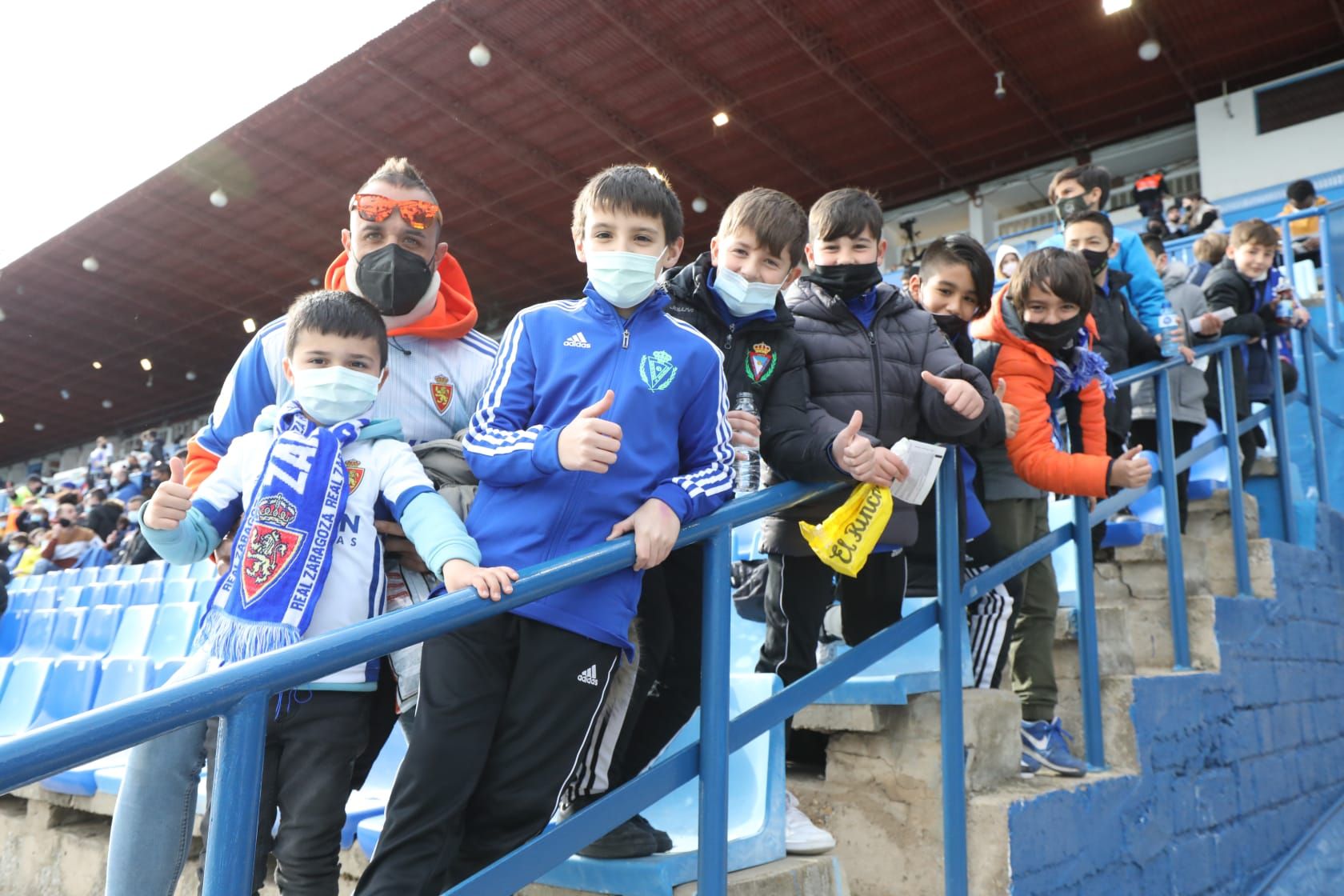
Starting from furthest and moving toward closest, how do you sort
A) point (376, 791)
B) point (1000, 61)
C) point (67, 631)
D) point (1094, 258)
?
point (1000, 61), point (67, 631), point (1094, 258), point (376, 791)

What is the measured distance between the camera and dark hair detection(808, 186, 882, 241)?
2.35 m

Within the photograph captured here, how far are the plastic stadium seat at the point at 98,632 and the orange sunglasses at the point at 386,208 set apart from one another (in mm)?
4498

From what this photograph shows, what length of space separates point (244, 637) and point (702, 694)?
735mm

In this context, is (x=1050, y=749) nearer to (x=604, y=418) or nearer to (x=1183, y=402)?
(x=604, y=418)

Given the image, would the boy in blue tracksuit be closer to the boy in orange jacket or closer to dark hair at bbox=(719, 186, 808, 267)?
dark hair at bbox=(719, 186, 808, 267)

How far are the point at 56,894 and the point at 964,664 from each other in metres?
2.82

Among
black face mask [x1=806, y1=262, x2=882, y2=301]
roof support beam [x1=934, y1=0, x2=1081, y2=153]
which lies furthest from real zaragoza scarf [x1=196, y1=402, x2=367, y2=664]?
roof support beam [x1=934, y1=0, x2=1081, y2=153]

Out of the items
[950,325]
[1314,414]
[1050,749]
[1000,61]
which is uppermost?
[1000,61]

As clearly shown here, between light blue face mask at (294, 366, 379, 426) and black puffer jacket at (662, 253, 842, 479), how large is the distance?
2.41 feet

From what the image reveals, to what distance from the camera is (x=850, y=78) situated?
1299 centimetres

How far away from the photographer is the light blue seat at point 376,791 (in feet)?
7.11

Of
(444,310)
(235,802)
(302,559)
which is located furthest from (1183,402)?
(235,802)

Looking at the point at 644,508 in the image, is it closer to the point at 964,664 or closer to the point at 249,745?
the point at 249,745

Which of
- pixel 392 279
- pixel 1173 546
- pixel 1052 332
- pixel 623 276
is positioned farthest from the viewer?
pixel 1173 546
